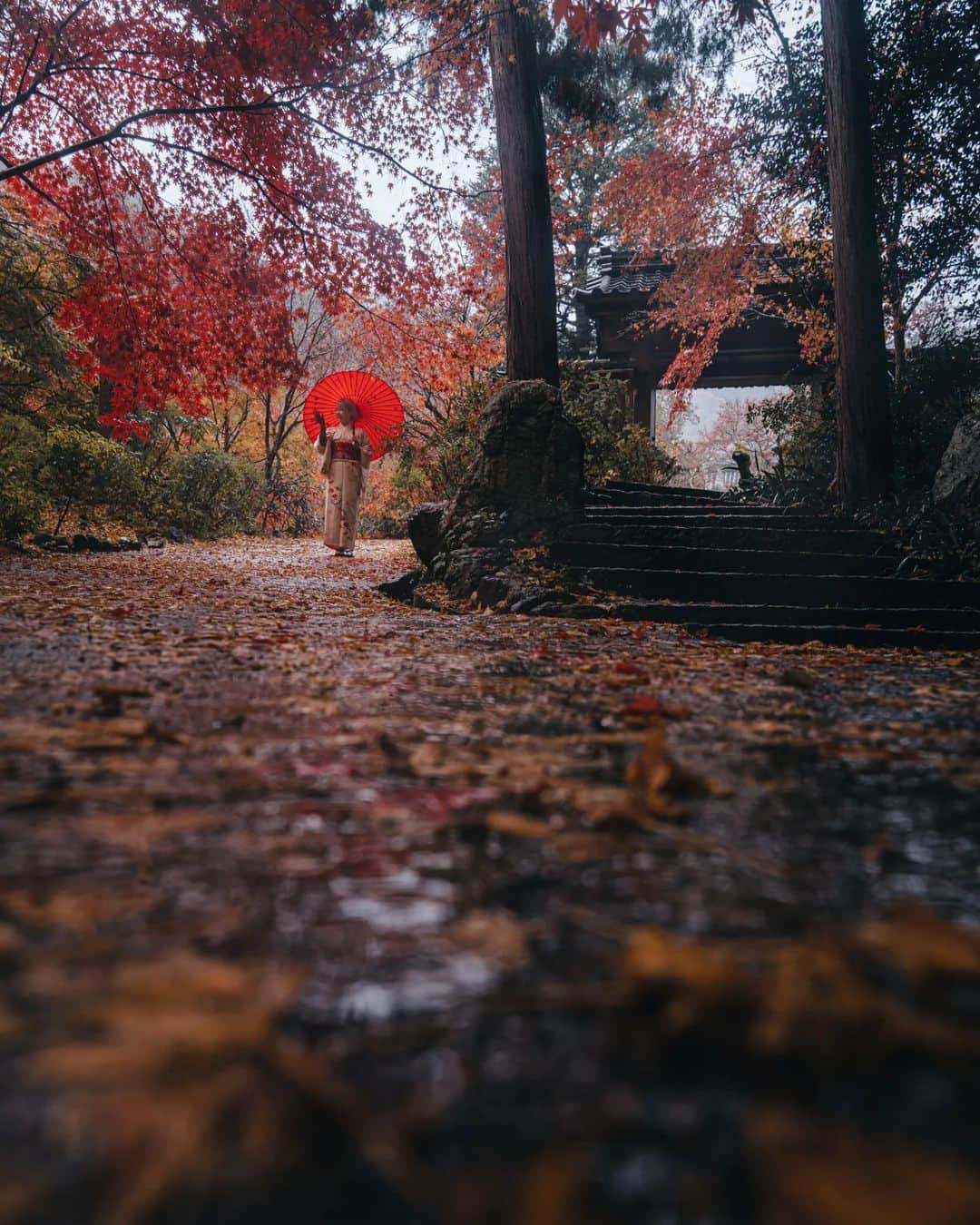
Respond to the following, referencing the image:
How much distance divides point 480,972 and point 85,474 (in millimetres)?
11931

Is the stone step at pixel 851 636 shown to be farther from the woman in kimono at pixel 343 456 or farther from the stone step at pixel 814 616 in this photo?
the woman in kimono at pixel 343 456

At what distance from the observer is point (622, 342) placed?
15680 mm

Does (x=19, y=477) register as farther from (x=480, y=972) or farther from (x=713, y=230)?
(x=713, y=230)

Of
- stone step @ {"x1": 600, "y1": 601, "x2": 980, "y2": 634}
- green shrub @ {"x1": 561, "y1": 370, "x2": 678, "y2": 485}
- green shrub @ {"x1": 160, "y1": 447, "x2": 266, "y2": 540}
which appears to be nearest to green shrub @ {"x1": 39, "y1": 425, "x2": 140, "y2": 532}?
green shrub @ {"x1": 160, "y1": 447, "x2": 266, "y2": 540}

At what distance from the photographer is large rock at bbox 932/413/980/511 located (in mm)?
6203

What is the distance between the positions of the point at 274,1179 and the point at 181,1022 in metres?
0.21

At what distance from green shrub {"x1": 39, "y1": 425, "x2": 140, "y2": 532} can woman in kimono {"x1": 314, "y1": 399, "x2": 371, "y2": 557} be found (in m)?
3.12

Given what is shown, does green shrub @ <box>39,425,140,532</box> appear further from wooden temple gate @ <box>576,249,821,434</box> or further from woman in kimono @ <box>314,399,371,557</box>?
wooden temple gate @ <box>576,249,821,434</box>

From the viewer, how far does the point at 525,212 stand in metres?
Result: 7.80

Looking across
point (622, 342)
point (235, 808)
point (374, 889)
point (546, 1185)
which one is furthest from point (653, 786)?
point (622, 342)

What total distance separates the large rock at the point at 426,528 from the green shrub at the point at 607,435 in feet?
7.19

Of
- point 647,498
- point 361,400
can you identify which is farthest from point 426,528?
point 361,400

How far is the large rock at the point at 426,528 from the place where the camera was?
7297 millimetres

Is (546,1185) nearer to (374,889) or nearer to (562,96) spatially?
(374,889)
